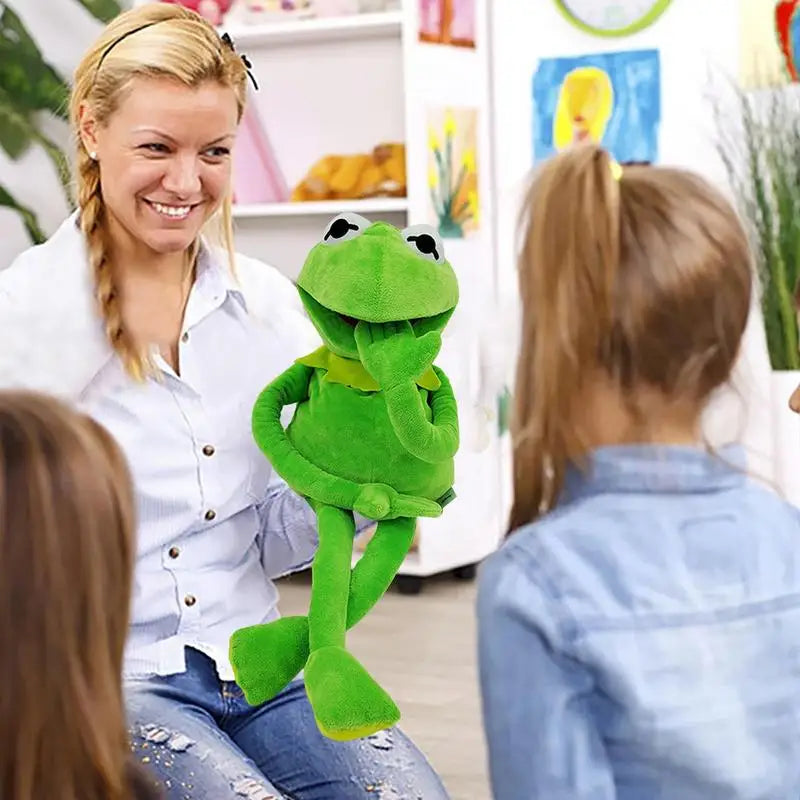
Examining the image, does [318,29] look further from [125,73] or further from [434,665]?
[125,73]

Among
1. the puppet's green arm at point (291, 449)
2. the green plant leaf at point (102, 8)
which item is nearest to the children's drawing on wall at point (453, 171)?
the green plant leaf at point (102, 8)

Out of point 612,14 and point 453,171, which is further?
point 612,14

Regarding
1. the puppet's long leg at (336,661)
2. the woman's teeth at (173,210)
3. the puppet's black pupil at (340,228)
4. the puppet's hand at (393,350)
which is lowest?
the puppet's long leg at (336,661)

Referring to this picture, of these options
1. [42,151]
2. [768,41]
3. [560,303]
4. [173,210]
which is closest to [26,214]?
[42,151]

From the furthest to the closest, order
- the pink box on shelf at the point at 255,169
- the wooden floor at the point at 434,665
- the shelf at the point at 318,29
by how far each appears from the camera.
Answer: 1. the pink box on shelf at the point at 255,169
2. the shelf at the point at 318,29
3. the wooden floor at the point at 434,665

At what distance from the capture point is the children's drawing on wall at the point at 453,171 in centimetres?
304

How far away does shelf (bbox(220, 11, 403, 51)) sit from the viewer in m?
3.08

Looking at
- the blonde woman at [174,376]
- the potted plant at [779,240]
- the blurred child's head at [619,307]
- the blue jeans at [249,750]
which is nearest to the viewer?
the blurred child's head at [619,307]

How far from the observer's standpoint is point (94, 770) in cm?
80

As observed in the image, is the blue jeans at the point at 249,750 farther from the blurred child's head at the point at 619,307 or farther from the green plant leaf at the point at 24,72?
the green plant leaf at the point at 24,72

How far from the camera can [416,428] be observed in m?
1.16

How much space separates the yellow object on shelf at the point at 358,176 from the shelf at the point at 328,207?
1.1 inches

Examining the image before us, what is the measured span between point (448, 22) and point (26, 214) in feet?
3.59

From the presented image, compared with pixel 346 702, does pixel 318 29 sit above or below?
above
